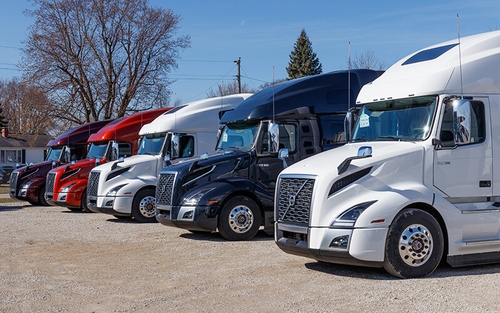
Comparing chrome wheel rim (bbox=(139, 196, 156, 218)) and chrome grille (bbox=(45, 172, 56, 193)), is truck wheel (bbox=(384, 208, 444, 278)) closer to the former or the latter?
chrome wheel rim (bbox=(139, 196, 156, 218))

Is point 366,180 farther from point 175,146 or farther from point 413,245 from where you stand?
point 175,146

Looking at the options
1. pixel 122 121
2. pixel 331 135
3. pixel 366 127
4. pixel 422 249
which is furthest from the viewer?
pixel 122 121

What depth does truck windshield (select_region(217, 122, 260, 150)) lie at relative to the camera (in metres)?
13.5

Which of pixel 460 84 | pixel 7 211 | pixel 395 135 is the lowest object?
pixel 7 211

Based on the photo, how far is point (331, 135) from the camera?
13.7 metres

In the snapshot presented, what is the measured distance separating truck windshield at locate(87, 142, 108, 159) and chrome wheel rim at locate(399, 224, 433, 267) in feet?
44.8

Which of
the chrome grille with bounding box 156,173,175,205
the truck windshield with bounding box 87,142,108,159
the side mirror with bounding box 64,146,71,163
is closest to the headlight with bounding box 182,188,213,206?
the chrome grille with bounding box 156,173,175,205

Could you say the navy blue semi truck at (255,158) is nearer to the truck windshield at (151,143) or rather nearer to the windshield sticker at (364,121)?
the windshield sticker at (364,121)

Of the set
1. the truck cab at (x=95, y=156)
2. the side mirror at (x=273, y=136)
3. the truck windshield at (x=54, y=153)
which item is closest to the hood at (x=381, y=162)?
the side mirror at (x=273, y=136)

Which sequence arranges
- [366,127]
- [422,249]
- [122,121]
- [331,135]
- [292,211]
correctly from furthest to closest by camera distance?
1. [122,121]
2. [331,135]
3. [366,127]
4. [292,211]
5. [422,249]

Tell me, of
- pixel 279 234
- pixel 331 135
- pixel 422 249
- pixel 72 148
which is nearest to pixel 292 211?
pixel 279 234

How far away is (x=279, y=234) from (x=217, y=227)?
3514 mm

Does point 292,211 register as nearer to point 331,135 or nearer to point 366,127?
point 366,127

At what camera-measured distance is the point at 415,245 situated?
861cm
